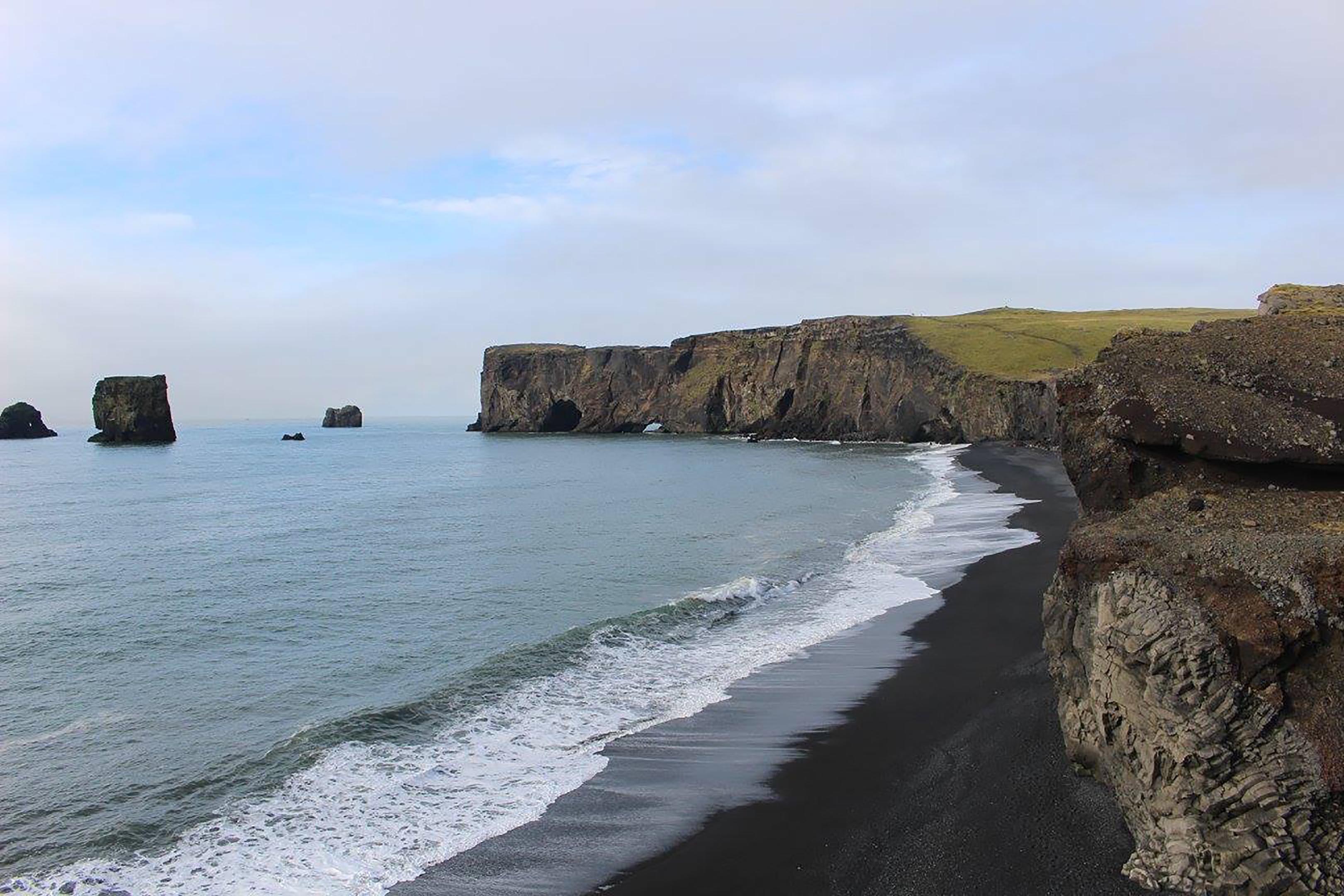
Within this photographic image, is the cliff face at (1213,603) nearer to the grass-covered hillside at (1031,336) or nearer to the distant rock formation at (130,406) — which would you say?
the grass-covered hillside at (1031,336)

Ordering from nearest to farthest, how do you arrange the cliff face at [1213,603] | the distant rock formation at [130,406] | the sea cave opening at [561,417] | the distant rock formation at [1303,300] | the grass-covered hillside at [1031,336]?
the cliff face at [1213,603] < the distant rock formation at [1303,300] < the grass-covered hillside at [1031,336] < the distant rock formation at [130,406] < the sea cave opening at [561,417]

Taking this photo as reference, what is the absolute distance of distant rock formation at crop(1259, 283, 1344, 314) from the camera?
695 inches

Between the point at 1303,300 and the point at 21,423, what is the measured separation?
766ft

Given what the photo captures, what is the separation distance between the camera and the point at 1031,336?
105188 millimetres

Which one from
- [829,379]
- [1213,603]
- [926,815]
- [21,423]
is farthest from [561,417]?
[1213,603]

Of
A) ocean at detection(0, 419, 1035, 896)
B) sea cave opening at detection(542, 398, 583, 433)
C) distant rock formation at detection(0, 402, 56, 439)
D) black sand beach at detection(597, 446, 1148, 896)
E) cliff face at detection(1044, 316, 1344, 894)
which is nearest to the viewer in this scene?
cliff face at detection(1044, 316, 1344, 894)

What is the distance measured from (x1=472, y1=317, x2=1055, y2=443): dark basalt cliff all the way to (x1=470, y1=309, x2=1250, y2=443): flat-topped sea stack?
0.19 meters

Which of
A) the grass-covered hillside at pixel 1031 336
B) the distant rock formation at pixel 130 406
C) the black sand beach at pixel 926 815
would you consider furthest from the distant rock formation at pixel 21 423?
the black sand beach at pixel 926 815

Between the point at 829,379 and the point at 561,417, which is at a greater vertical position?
the point at 829,379

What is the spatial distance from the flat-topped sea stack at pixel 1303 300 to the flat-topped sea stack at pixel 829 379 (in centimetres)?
5813

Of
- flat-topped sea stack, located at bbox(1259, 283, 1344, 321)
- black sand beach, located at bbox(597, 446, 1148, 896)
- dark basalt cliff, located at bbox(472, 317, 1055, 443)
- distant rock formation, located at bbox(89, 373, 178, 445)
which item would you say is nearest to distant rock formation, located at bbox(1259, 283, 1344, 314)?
flat-topped sea stack, located at bbox(1259, 283, 1344, 321)

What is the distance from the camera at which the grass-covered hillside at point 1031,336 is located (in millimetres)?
93000

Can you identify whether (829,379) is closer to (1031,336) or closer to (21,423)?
(1031,336)

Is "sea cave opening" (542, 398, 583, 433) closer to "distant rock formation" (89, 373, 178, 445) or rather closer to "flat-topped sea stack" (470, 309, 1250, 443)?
"flat-topped sea stack" (470, 309, 1250, 443)
